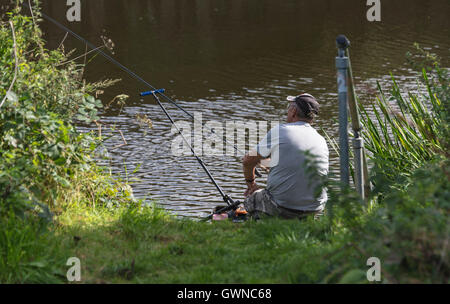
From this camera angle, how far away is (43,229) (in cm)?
375

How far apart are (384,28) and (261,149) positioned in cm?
1338

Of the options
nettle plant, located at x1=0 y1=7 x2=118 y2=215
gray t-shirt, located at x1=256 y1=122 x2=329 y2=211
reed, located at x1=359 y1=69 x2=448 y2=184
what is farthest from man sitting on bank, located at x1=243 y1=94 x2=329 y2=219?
nettle plant, located at x1=0 y1=7 x2=118 y2=215

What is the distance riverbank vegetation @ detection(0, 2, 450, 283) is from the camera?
2.79 metres

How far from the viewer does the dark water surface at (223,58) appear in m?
8.46

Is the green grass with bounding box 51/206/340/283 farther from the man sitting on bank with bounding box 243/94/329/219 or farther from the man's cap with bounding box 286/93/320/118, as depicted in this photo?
the man's cap with bounding box 286/93/320/118

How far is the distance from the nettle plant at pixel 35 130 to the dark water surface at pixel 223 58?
6.75ft

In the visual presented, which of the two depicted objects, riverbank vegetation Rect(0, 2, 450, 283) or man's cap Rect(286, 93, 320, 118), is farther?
man's cap Rect(286, 93, 320, 118)

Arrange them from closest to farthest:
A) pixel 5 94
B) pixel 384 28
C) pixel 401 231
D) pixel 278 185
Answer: pixel 401 231
pixel 5 94
pixel 278 185
pixel 384 28

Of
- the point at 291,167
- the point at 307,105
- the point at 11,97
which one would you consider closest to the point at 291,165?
the point at 291,167

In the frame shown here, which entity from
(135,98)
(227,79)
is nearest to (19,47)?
(135,98)

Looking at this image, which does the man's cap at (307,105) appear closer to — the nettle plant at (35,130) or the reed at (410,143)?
the reed at (410,143)

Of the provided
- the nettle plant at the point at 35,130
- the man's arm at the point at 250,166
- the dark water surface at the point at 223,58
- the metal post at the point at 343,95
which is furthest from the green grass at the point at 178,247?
the dark water surface at the point at 223,58

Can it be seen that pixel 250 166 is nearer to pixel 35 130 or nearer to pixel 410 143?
pixel 410 143
